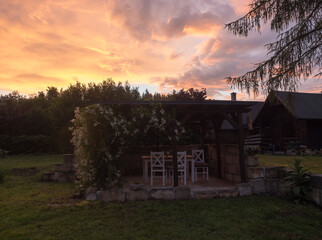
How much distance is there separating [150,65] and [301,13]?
6.08 m

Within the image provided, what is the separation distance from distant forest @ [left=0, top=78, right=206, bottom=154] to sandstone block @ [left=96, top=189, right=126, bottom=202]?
12424 millimetres

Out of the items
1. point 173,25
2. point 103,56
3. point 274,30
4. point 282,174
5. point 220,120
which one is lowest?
point 282,174

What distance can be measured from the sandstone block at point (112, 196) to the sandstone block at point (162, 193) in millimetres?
706

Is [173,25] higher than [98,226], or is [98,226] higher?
[173,25]

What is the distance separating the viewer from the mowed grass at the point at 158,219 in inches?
147

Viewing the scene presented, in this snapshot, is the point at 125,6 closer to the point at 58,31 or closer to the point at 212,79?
the point at 58,31

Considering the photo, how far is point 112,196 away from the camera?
18.3ft

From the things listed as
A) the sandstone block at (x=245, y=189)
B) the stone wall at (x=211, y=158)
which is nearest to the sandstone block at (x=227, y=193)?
the sandstone block at (x=245, y=189)

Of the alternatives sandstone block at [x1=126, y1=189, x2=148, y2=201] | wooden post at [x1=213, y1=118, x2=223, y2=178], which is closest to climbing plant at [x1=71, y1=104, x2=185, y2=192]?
sandstone block at [x1=126, y1=189, x2=148, y2=201]

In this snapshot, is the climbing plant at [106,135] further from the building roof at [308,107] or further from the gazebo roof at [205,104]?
the building roof at [308,107]

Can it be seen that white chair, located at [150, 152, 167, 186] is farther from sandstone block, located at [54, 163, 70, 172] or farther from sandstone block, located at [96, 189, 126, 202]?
sandstone block, located at [54, 163, 70, 172]

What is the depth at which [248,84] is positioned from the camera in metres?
6.11

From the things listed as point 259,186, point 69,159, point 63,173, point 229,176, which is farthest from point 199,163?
point 63,173

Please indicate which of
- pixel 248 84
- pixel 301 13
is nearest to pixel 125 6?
pixel 248 84
